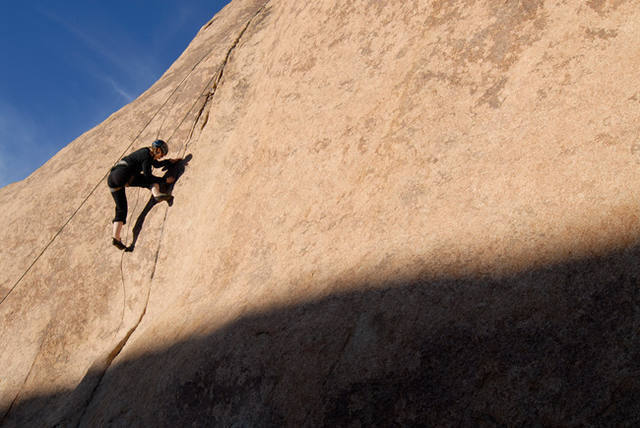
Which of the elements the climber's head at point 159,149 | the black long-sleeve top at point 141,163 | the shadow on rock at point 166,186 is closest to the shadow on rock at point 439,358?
the shadow on rock at point 166,186

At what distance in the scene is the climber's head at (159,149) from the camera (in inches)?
189

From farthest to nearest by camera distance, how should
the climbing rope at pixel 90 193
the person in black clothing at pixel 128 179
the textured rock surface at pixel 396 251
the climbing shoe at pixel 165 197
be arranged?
the climbing rope at pixel 90 193, the person in black clothing at pixel 128 179, the climbing shoe at pixel 165 197, the textured rock surface at pixel 396 251

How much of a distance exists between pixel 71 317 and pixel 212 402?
2.99 m

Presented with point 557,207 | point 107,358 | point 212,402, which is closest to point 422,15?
point 557,207

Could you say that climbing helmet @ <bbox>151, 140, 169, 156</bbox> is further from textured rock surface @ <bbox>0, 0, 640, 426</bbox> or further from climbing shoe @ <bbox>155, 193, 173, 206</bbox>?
textured rock surface @ <bbox>0, 0, 640, 426</bbox>

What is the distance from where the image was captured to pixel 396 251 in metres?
2.12

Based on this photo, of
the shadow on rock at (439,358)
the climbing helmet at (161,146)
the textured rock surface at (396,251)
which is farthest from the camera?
the climbing helmet at (161,146)

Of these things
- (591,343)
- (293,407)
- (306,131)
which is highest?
(306,131)

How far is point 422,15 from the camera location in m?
2.88

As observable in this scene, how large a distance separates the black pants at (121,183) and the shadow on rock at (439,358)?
9.25ft

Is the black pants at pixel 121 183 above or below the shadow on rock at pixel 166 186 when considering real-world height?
above

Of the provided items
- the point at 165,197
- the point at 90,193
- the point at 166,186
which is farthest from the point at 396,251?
the point at 90,193

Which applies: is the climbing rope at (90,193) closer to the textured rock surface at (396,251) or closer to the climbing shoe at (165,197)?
the textured rock surface at (396,251)

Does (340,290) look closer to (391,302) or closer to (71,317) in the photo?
(391,302)
